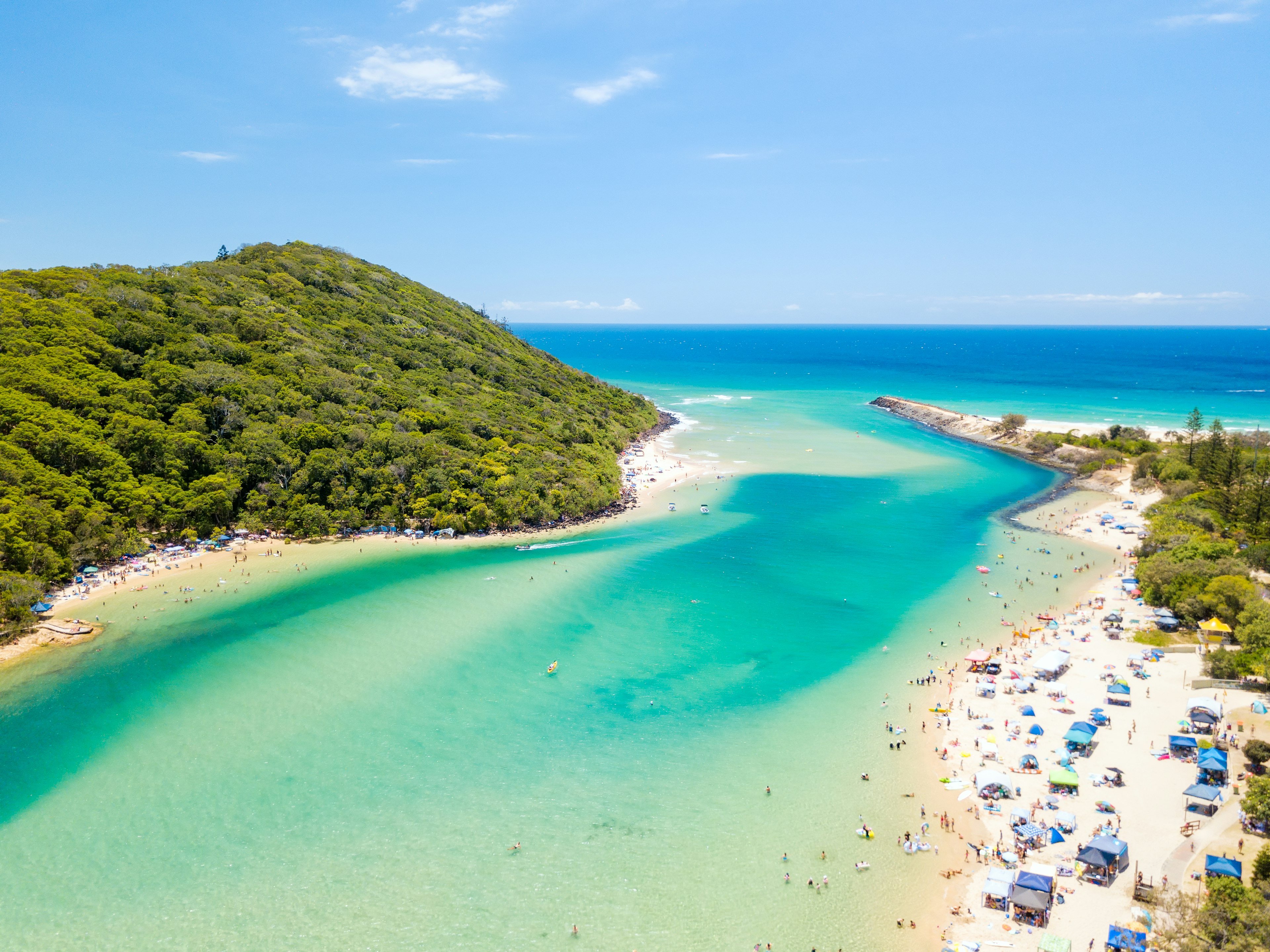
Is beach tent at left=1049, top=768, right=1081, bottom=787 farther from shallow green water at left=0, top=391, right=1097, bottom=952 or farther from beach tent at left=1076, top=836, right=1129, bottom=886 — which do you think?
shallow green water at left=0, top=391, right=1097, bottom=952

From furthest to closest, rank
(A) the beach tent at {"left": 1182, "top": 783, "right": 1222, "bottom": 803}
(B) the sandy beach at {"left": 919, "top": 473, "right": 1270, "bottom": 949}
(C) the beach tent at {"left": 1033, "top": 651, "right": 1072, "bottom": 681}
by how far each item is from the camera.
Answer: (C) the beach tent at {"left": 1033, "top": 651, "right": 1072, "bottom": 681} < (A) the beach tent at {"left": 1182, "top": 783, "right": 1222, "bottom": 803} < (B) the sandy beach at {"left": 919, "top": 473, "right": 1270, "bottom": 949}

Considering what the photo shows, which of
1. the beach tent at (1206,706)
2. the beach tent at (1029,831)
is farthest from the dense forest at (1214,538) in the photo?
the beach tent at (1029,831)

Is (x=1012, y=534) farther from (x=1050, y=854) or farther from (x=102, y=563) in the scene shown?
(x=102, y=563)

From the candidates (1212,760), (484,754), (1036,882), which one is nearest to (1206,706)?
(1212,760)

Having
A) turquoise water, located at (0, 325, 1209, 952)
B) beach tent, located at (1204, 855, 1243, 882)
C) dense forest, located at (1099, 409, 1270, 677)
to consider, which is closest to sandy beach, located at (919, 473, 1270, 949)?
beach tent, located at (1204, 855, 1243, 882)

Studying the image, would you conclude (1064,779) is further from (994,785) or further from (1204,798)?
(1204,798)

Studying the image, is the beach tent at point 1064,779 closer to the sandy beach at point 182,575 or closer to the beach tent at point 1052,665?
the beach tent at point 1052,665
